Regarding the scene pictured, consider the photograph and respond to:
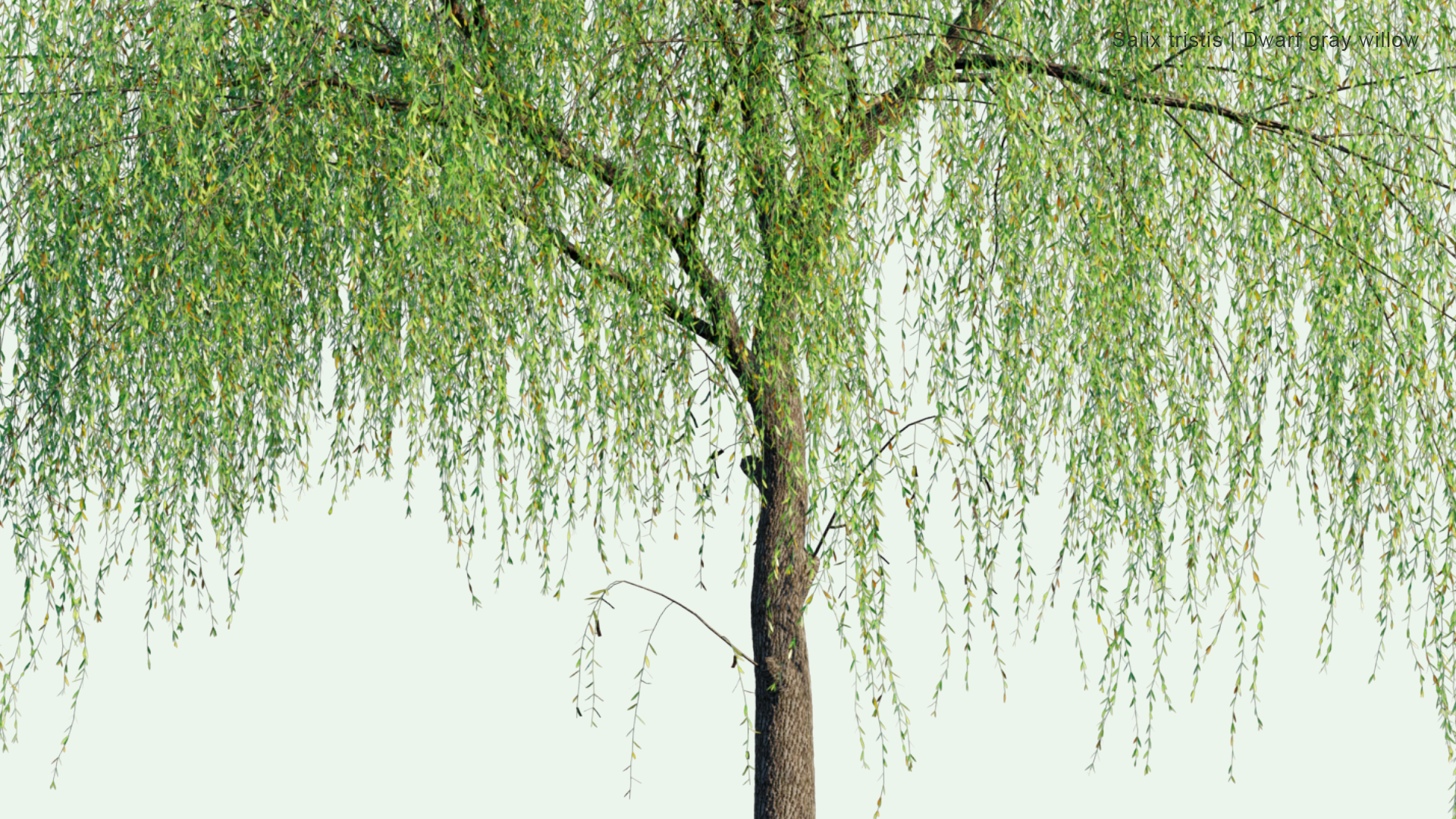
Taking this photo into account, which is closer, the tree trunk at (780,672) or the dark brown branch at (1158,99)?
the dark brown branch at (1158,99)

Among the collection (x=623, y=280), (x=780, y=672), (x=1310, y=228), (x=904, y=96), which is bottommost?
(x=780, y=672)

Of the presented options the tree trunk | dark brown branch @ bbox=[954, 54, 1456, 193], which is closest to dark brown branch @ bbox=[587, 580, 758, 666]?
the tree trunk

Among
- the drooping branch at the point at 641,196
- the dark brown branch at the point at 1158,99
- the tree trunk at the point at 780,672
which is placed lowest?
the tree trunk at the point at 780,672

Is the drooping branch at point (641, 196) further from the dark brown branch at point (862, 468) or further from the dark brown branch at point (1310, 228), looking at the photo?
the dark brown branch at point (1310, 228)

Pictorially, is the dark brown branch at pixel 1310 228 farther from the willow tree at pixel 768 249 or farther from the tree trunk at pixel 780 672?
the tree trunk at pixel 780 672

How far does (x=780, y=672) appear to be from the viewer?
15.5ft

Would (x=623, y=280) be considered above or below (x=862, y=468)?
above

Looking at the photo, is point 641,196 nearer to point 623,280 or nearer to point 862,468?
point 623,280

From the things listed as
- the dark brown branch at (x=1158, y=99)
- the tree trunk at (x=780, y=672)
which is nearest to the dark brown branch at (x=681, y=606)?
the tree trunk at (x=780, y=672)

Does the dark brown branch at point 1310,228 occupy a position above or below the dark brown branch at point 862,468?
above

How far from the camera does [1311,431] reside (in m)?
3.92

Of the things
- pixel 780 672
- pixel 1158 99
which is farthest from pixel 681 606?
pixel 1158 99

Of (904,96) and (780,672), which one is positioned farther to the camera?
(780,672)

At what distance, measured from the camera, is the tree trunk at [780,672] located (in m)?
4.66
